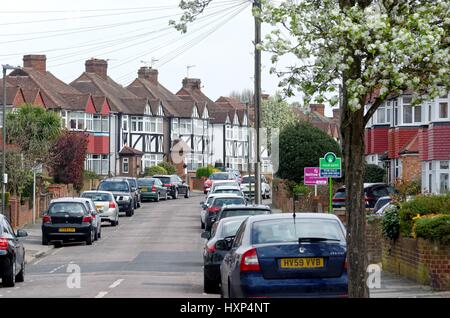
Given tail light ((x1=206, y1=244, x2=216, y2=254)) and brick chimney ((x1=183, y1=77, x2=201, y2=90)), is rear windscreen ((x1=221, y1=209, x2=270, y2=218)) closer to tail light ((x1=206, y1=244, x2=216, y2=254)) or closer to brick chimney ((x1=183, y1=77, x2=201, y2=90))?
tail light ((x1=206, y1=244, x2=216, y2=254))

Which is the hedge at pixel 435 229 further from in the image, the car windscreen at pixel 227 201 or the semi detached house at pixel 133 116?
the semi detached house at pixel 133 116

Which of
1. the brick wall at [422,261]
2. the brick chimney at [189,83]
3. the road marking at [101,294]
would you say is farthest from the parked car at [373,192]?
the brick chimney at [189,83]

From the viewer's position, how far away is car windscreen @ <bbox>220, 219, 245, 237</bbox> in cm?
2083

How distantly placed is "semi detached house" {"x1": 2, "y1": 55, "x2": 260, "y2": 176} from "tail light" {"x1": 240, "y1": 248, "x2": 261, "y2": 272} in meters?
55.6

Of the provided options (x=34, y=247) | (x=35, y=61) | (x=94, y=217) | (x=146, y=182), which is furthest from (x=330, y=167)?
(x=35, y=61)

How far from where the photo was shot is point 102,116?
303ft

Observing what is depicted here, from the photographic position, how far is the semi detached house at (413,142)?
41.5 metres

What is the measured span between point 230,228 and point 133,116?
83814 millimetres

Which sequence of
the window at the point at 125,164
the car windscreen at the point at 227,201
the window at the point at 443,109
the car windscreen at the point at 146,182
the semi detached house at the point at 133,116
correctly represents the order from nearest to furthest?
the car windscreen at the point at 227,201, the window at the point at 443,109, the car windscreen at the point at 146,182, the semi detached house at the point at 133,116, the window at the point at 125,164

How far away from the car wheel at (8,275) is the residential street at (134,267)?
7.6 inches

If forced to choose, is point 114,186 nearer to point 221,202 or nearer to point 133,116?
point 221,202

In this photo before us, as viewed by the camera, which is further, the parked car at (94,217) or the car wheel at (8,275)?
the parked car at (94,217)

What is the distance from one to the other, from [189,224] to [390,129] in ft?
42.4

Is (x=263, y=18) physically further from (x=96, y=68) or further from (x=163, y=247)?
(x=96, y=68)
